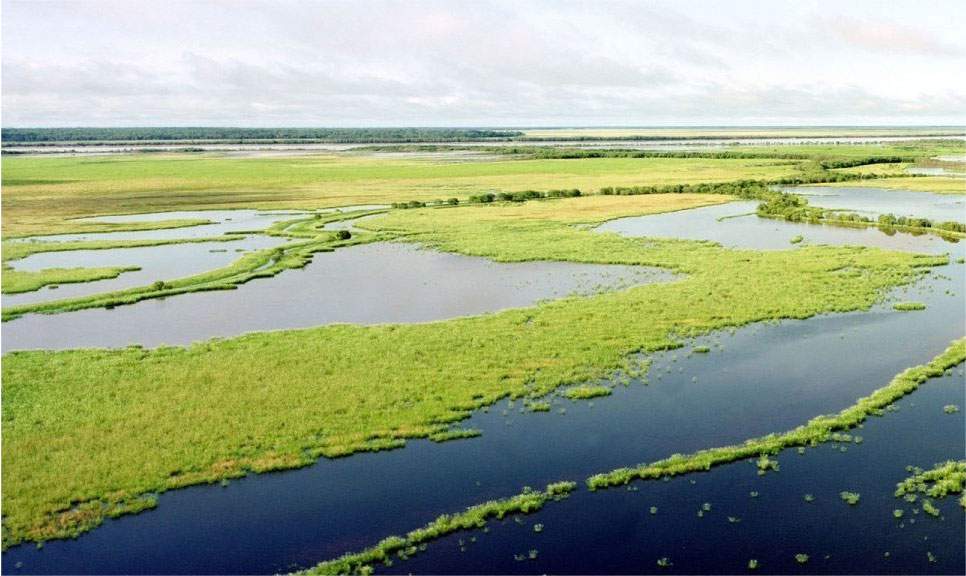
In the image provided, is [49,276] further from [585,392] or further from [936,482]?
[936,482]

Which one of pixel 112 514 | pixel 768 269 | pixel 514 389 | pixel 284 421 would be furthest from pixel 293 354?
pixel 768 269

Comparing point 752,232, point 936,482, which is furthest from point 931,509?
point 752,232

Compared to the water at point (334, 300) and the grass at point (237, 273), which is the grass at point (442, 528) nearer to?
the water at point (334, 300)

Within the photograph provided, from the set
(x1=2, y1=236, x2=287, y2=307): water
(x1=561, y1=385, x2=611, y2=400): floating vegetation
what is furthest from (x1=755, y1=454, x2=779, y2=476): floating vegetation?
(x1=2, y1=236, x2=287, y2=307): water

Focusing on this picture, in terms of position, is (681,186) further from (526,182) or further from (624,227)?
(624,227)

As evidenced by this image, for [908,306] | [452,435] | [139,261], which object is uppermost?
[139,261]

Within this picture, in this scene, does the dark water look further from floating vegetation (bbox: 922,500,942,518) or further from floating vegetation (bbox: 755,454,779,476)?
floating vegetation (bbox: 922,500,942,518)
